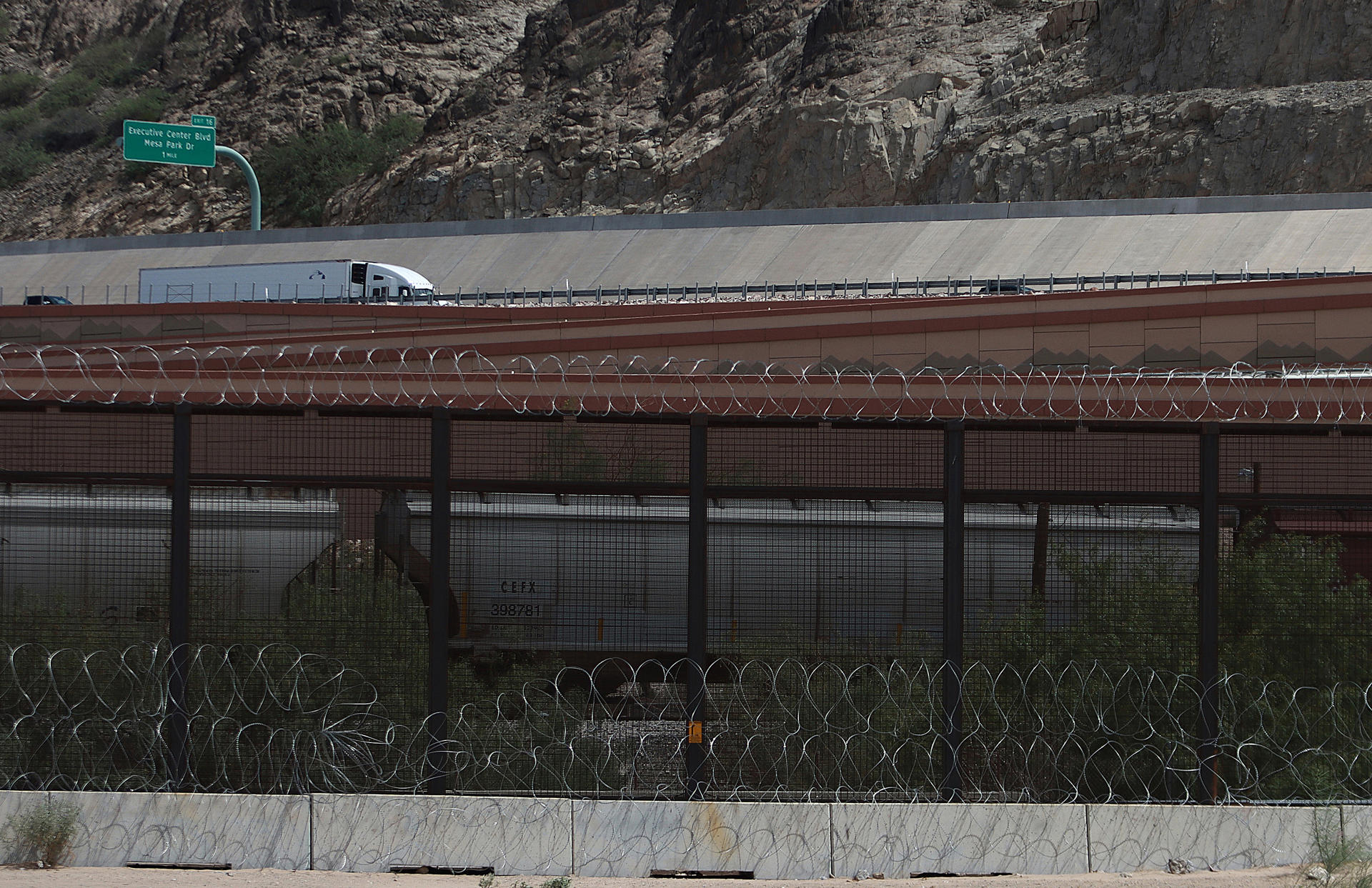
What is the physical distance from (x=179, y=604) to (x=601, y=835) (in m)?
2.85

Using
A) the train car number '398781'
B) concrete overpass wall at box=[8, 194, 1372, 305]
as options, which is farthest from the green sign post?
the train car number '398781'

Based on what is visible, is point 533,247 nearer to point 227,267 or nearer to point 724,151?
point 227,267

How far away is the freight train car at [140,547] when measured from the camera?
8242 mm

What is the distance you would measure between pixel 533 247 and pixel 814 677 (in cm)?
3379

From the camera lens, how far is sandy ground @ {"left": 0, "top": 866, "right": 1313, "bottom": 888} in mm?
7305

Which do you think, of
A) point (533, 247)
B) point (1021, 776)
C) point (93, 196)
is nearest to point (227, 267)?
point (533, 247)

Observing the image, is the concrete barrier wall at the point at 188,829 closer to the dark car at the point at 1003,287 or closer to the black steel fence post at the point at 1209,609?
the black steel fence post at the point at 1209,609

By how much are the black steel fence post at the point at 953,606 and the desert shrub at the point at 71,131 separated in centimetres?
9880

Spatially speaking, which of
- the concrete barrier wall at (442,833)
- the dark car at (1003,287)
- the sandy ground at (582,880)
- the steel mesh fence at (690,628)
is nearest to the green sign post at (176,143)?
the dark car at (1003,287)

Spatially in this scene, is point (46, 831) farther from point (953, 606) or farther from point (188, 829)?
point (953, 606)

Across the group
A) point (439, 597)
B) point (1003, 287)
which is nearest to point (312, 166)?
point (1003, 287)

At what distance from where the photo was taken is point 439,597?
7918mm

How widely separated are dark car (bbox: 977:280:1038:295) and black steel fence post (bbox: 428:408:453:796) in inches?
847

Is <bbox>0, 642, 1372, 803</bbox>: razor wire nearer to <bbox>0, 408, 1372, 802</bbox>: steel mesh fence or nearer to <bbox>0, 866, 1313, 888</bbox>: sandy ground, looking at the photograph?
<bbox>0, 408, 1372, 802</bbox>: steel mesh fence
